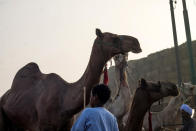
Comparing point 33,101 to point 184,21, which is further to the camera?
point 184,21

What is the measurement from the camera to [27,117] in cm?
Answer: 746

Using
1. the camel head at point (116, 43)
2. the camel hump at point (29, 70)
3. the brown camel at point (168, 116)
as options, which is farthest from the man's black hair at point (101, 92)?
the brown camel at point (168, 116)

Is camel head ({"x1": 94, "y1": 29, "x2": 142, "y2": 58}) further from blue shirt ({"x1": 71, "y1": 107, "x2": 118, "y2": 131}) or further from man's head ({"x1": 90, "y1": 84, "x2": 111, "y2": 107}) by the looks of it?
blue shirt ({"x1": 71, "y1": 107, "x2": 118, "y2": 131})

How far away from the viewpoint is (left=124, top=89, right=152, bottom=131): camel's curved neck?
24.4ft

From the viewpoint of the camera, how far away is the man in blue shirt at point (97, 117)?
4148 millimetres

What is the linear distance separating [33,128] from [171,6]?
42.3 feet

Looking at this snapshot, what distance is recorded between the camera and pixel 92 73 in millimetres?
7113

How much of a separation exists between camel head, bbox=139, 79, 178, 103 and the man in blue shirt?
3.50 meters

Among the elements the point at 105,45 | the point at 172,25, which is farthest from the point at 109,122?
the point at 172,25

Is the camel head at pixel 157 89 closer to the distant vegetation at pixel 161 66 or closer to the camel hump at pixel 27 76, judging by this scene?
the camel hump at pixel 27 76

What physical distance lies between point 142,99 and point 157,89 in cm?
54

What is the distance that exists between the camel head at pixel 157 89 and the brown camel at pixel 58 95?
41.1 inches

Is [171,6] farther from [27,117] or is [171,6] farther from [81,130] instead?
[81,130]

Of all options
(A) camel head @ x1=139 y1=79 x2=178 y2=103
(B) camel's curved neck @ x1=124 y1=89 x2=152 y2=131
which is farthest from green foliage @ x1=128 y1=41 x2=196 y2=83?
(B) camel's curved neck @ x1=124 y1=89 x2=152 y2=131
